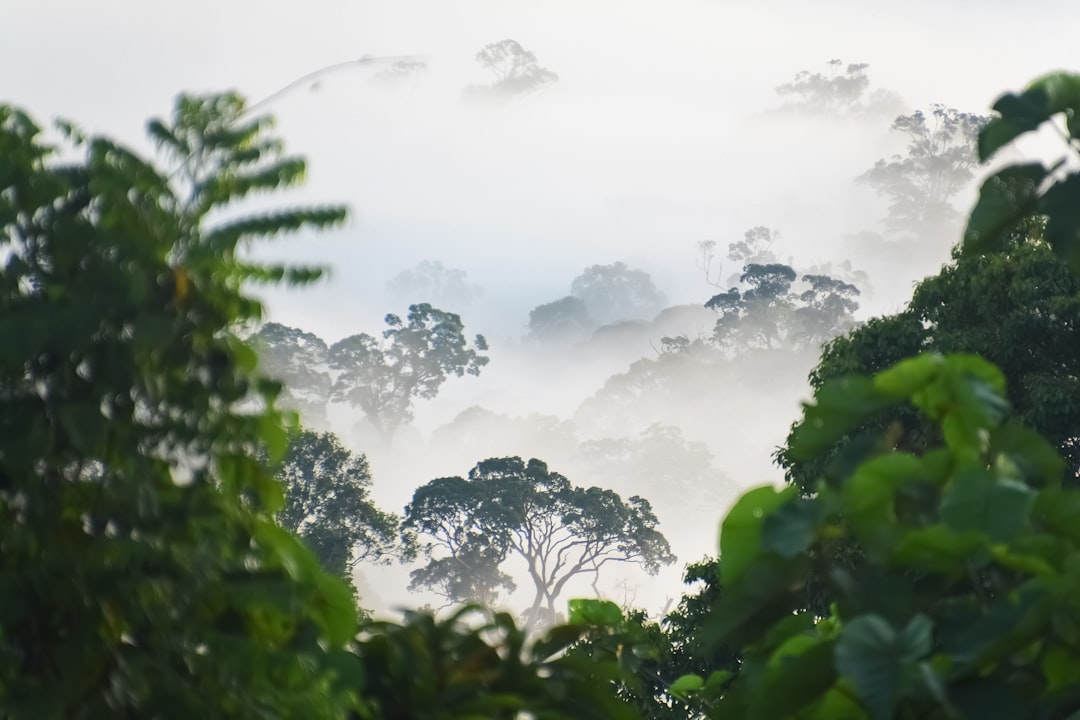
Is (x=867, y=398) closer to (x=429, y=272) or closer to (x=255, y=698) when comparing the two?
(x=255, y=698)

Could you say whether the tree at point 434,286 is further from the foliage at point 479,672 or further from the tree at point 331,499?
the foliage at point 479,672

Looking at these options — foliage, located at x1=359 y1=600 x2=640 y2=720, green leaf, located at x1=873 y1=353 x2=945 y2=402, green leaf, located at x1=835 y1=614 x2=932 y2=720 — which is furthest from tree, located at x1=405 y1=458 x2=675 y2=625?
green leaf, located at x1=835 y1=614 x2=932 y2=720

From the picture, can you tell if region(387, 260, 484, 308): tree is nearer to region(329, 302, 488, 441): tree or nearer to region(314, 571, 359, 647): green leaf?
region(329, 302, 488, 441): tree

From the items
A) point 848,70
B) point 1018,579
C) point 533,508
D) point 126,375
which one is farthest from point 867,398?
point 848,70

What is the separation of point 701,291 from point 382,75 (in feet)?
91.8

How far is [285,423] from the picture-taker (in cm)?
175

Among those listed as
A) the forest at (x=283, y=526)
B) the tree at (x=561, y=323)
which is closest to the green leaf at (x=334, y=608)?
the forest at (x=283, y=526)

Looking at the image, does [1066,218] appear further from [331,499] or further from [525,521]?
[525,521]

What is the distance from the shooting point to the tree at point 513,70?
308ft

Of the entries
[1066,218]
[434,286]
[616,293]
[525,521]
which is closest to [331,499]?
[525,521]

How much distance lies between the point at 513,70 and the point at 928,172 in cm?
3117

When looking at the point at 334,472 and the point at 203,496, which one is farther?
the point at 334,472

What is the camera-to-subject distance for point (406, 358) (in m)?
54.2

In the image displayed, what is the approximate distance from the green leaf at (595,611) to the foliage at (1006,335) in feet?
25.2
